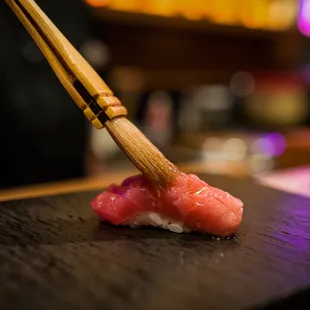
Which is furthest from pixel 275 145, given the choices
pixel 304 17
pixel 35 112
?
pixel 35 112

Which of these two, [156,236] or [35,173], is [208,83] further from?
[156,236]

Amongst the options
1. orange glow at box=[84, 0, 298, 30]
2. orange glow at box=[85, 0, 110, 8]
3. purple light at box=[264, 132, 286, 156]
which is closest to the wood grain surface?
orange glow at box=[85, 0, 110, 8]

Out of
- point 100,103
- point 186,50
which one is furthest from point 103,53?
point 100,103

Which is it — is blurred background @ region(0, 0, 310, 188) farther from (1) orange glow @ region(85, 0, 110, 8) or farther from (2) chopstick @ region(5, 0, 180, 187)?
(2) chopstick @ region(5, 0, 180, 187)

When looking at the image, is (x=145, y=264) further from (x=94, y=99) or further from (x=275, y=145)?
(x=275, y=145)

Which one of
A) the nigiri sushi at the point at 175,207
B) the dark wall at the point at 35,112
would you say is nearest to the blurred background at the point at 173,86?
the dark wall at the point at 35,112

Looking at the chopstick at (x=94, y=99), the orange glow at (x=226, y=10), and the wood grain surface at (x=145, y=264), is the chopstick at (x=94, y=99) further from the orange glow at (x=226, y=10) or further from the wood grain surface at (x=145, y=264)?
the orange glow at (x=226, y=10)
